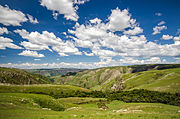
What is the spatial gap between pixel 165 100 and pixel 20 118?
108935 mm

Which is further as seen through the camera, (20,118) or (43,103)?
(43,103)

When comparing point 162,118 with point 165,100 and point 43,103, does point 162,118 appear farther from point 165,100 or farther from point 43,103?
point 165,100

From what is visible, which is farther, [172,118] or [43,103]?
[43,103]

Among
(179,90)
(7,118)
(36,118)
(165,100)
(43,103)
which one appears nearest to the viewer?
(7,118)

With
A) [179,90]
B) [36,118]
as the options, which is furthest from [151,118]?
[179,90]

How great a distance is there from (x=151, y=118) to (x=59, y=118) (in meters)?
19.8

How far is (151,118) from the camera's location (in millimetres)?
21062

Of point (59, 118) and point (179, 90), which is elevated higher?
point (59, 118)

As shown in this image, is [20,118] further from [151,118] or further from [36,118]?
[151,118]

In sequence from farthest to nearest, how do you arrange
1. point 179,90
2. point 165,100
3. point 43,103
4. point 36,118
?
point 179,90 < point 165,100 < point 43,103 < point 36,118

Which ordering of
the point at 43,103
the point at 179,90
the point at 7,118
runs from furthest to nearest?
the point at 179,90 < the point at 43,103 < the point at 7,118

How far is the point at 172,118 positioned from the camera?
20641 millimetres

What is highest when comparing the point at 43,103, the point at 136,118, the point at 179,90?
the point at 136,118

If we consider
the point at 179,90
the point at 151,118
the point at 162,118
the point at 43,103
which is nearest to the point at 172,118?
the point at 162,118
